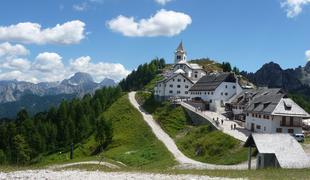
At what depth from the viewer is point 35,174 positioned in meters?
31.2

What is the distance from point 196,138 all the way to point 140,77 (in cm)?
10091

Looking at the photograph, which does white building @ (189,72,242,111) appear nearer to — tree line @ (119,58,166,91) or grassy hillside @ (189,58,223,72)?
grassy hillside @ (189,58,223,72)

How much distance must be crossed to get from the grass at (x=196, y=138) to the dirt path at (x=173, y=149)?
125 centimetres

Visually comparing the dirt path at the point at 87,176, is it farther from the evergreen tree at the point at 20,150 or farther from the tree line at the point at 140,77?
the tree line at the point at 140,77

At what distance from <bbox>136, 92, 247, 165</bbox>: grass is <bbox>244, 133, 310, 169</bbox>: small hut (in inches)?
572

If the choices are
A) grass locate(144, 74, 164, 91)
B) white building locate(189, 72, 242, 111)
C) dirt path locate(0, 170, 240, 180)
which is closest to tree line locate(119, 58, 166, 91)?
grass locate(144, 74, 164, 91)

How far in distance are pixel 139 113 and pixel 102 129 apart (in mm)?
18003

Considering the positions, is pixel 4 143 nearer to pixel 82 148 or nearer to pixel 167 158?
pixel 82 148

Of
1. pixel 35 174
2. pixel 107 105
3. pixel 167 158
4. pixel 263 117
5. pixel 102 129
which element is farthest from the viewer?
pixel 107 105

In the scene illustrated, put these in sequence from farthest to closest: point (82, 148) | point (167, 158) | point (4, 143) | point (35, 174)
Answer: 1. point (4, 143)
2. point (82, 148)
3. point (167, 158)
4. point (35, 174)

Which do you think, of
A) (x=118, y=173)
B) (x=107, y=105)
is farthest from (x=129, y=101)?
(x=118, y=173)

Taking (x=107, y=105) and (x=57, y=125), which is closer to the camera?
(x=57, y=125)

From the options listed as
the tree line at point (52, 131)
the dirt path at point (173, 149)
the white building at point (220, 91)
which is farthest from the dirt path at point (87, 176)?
the white building at point (220, 91)

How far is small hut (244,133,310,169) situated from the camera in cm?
4144
